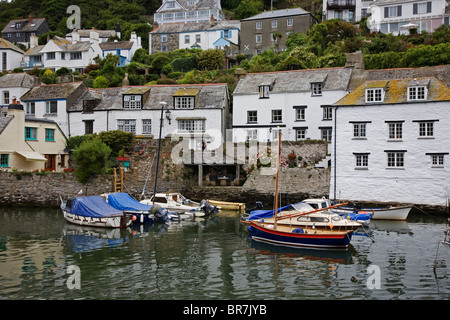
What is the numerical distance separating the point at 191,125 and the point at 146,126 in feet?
16.7

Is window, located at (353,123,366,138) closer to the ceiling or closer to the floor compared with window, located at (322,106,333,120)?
closer to the floor

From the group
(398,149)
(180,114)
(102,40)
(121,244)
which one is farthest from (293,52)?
(102,40)

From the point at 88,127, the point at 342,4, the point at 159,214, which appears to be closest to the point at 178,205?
the point at 159,214

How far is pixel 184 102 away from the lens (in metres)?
48.0

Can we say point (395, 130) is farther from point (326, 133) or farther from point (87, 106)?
point (87, 106)

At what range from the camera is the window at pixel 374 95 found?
122ft

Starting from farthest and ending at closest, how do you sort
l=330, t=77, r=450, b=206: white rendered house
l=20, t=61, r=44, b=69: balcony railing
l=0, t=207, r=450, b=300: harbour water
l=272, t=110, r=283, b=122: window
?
1. l=20, t=61, r=44, b=69: balcony railing
2. l=272, t=110, r=283, b=122: window
3. l=330, t=77, r=450, b=206: white rendered house
4. l=0, t=207, r=450, b=300: harbour water

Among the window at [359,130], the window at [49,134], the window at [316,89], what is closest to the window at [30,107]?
the window at [49,134]

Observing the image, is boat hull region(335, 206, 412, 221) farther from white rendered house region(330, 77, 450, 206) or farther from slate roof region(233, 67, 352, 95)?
slate roof region(233, 67, 352, 95)

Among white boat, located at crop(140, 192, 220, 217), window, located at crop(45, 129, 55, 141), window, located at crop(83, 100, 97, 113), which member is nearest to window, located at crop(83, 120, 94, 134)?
window, located at crop(83, 100, 97, 113)

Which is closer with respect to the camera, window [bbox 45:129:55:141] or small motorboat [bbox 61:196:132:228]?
small motorboat [bbox 61:196:132:228]

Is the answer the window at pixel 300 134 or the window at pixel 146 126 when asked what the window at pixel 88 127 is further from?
the window at pixel 300 134

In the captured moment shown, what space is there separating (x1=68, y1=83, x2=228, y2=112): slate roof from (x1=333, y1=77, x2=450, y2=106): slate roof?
14.4 metres

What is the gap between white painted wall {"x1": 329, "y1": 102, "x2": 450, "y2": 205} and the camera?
35.2 metres
